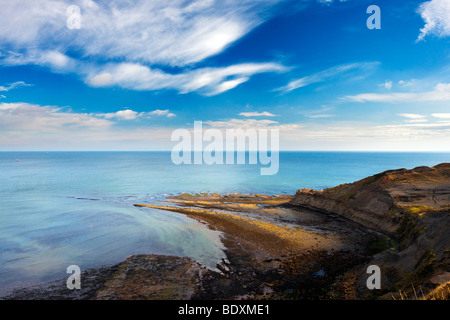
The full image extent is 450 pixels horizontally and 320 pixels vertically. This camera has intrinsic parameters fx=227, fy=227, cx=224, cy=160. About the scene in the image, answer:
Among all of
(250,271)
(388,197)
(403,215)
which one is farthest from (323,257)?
(388,197)

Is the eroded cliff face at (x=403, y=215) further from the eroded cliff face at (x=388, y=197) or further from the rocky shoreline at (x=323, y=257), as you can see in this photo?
the rocky shoreline at (x=323, y=257)

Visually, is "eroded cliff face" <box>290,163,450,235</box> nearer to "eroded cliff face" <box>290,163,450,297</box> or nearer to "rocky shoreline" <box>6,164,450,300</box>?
"eroded cliff face" <box>290,163,450,297</box>

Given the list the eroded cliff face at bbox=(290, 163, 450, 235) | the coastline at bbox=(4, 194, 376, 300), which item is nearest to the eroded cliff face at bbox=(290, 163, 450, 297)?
the eroded cliff face at bbox=(290, 163, 450, 235)

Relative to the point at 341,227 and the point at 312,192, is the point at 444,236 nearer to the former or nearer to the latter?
the point at 341,227

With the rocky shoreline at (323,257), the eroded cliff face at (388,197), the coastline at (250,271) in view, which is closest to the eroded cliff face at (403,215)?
the eroded cliff face at (388,197)

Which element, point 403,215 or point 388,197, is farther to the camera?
point 388,197

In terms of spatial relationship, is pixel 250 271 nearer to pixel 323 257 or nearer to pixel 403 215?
pixel 323 257
